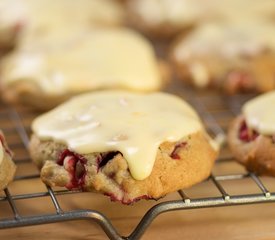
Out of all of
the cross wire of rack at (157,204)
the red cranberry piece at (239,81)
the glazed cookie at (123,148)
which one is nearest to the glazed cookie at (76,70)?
the cross wire of rack at (157,204)

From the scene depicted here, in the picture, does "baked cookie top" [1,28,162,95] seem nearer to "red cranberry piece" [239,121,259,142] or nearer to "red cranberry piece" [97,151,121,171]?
"red cranberry piece" [239,121,259,142]

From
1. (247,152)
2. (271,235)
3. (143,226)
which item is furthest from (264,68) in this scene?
(143,226)

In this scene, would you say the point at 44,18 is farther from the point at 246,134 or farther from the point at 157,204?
the point at 157,204

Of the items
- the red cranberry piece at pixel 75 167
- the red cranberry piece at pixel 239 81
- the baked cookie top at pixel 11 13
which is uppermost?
the baked cookie top at pixel 11 13

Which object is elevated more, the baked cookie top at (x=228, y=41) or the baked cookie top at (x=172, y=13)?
the baked cookie top at (x=172, y=13)

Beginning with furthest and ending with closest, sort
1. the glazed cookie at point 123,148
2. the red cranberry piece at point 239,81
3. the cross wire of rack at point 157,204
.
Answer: the red cranberry piece at point 239,81 < the glazed cookie at point 123,148 < the cross wire of rack at point 157,204

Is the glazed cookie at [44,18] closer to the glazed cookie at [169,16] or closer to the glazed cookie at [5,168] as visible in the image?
the glazed cookie at [169,16]
